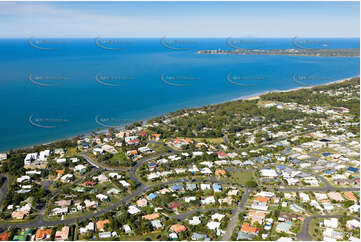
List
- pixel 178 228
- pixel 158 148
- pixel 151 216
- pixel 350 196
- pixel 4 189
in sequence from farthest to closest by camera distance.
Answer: pixel 158 148, pixel 4 189, pixel 350 196, pixel 151 216, pixel 178 228

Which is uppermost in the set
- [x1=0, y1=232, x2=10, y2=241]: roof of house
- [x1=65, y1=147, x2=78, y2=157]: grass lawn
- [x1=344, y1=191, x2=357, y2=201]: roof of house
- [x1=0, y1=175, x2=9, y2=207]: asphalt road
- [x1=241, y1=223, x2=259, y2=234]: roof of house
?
[x1=344, y1=191, x2=357, y2=201]: roof of house

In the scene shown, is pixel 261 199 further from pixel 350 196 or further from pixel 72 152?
pixel 72 152

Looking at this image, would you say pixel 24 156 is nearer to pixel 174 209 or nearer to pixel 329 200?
pixel 174 209

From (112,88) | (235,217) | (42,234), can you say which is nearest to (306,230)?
(235,217)

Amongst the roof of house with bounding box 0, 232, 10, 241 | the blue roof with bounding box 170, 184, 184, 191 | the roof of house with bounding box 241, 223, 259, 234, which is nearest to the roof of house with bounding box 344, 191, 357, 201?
the roof of house with bounding box 241, 223, 259, 234

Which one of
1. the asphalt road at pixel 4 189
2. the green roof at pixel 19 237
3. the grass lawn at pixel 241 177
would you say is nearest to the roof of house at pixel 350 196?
the grass lawn at pixel 241 177

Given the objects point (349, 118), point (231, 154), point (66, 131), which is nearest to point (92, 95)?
point (66, 131)

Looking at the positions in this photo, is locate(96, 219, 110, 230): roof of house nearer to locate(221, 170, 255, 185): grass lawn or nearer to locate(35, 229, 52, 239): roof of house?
locate(35, 229, 52, 239): roof of house
